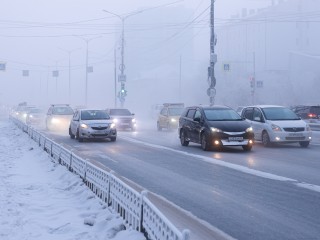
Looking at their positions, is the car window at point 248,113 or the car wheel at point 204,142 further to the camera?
the car window at point 248,113

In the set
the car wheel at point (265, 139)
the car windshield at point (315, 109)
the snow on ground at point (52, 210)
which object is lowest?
the snow on ground at point (52, 210)

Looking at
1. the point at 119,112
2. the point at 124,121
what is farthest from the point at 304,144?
the point at 119,112

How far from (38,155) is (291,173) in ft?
30.2

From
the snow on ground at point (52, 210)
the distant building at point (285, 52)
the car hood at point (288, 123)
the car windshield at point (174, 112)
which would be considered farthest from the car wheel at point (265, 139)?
the distant building at point (285, 52)

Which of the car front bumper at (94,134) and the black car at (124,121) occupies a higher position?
the black car at (124,121)

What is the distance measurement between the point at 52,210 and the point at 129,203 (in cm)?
232

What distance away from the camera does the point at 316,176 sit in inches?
496

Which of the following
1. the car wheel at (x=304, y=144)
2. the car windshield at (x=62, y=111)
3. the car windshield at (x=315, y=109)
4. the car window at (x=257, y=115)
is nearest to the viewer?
the car wheel at (x=304, y=144)

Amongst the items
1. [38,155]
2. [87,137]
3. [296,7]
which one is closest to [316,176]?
[38,155]

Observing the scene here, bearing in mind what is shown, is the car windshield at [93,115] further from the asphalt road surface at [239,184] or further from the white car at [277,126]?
the white car at [277,126]

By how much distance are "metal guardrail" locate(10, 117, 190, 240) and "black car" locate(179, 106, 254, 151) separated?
7.28m

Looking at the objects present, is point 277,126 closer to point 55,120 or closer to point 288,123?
point 288,123

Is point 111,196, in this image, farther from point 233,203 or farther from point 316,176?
point 316,176

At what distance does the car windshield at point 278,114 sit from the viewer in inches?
866
